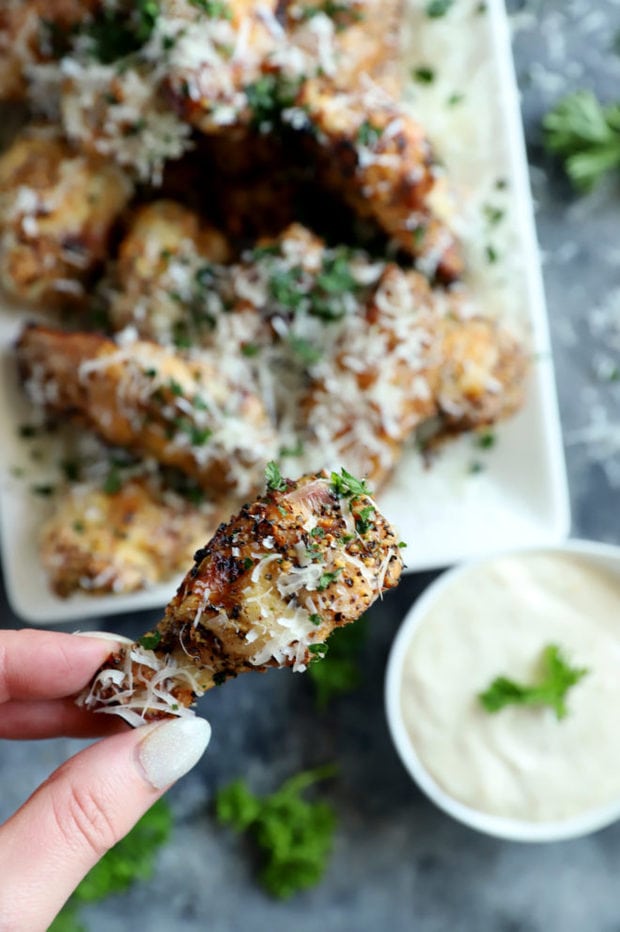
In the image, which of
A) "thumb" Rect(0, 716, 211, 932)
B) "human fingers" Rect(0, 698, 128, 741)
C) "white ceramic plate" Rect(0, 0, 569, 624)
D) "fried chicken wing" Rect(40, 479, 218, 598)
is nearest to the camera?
"thumb" Rect(0, 716, 211, 932)

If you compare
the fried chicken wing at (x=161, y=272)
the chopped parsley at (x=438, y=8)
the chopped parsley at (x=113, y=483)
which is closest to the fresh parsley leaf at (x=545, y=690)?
the chopped parsley at (x=113, y=483)

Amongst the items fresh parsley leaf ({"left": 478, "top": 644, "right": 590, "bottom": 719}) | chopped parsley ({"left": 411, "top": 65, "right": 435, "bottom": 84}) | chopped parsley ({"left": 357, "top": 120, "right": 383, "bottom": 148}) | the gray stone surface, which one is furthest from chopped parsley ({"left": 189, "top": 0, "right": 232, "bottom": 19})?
fresh parsley leaf ({"left": 478, "top": 644, "right": 590, "bottom": 719})

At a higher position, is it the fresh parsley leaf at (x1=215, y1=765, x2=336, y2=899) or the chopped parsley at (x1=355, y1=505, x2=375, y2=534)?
the chopped parsley at (x1=355, y1=505, x2=375, y2=534)

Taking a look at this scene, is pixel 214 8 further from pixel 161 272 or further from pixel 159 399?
pixel 159 399

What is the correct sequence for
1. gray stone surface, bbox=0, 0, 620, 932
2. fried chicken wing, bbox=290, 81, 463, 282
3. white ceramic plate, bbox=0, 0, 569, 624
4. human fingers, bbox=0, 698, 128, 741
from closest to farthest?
human fingers, bbox=0, 698, 128, 741 → fried chicken wing, bbox=290, 81, 463, 282 → white ceramic plate, bbox=0, 0, 569, 624 → gray stone surface, bbox=0, 0, 620, 932

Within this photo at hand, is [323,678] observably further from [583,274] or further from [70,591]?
[583,274]

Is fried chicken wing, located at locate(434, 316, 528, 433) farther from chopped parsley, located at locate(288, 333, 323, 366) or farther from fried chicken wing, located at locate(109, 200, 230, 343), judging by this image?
fried chicken wing, located at locate(109, 200, 230, 343)

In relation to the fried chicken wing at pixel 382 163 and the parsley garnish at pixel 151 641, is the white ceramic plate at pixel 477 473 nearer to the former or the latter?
the fried chicken wing at pixel 382 163

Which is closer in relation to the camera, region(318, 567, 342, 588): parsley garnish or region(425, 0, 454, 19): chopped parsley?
region(318, 567, 342, 588): parsley garnish
